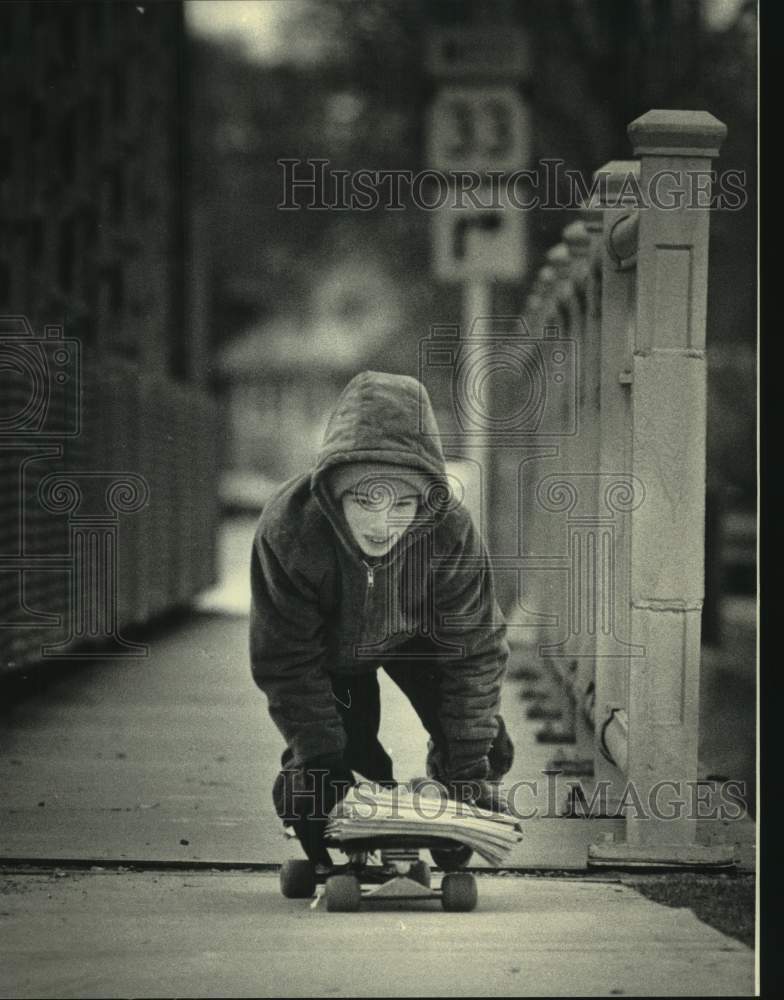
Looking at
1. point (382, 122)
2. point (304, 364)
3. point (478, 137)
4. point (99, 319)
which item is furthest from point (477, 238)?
point (99, 319)

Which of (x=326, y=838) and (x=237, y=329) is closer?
(x=326, y=838)

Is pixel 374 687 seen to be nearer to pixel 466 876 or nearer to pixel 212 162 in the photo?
pixel 466 876

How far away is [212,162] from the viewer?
4.89 meters

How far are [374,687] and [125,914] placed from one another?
760mm

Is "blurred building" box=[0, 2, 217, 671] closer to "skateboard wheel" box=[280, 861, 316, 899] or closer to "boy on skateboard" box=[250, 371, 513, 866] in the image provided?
"boy on skateboard" box=[250, 371, 513, 866]

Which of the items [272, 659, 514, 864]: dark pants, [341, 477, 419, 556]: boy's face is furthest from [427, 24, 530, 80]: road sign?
[272, 659, 514, 864]: dark pants

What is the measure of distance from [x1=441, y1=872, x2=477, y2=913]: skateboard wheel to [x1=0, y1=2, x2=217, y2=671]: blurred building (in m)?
1.02

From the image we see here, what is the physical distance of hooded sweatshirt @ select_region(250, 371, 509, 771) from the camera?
14.8ft

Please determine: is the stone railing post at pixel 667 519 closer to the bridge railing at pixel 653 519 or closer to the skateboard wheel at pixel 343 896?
the bridge railing at pixel 653 519

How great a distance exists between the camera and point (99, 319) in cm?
713

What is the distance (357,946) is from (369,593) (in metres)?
0.77

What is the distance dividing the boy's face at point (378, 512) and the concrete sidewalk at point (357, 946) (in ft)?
2.70

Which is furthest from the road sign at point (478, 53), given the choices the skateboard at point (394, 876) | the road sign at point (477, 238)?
the skateboard at point (394, 876)
